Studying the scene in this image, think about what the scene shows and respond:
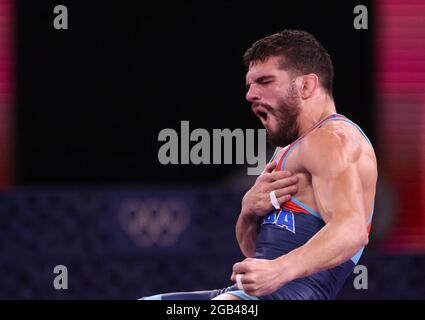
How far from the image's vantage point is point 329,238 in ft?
8.33

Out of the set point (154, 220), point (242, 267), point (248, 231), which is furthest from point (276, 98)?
point (154, 220)

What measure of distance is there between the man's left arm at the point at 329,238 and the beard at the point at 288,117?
1.07 ft

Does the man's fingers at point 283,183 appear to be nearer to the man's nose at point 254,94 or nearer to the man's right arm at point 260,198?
the man's right arm at point 260,198

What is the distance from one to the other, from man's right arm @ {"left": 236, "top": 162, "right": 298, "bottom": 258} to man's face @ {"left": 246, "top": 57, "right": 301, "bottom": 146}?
0.13 metres

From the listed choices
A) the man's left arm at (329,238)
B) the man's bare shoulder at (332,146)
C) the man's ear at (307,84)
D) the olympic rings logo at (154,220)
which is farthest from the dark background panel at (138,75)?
the man's left arm at (329,238)

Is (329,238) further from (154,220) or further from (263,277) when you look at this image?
(154,220)

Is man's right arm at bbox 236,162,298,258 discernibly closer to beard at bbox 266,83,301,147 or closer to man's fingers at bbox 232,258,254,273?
beard at bbox 266,83,301,147

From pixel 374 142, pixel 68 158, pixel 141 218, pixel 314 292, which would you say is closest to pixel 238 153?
pixel 141 218

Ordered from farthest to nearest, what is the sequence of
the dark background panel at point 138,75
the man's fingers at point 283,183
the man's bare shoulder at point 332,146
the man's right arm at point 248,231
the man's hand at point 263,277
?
the dark background panel at point 138,75, the man's right arm at point 248,231, the man's fingers at point 283,183, the man's bare shoulder at point 332,146, the man's hand at point 263,277

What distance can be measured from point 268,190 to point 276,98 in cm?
33

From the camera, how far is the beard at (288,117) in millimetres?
2930

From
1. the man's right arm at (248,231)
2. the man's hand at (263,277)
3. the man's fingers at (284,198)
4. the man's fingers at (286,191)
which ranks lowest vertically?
the man's hand at (263,277)

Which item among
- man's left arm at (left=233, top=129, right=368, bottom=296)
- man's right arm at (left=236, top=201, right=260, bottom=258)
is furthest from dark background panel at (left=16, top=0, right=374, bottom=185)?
man's left arm at (left=233, top=129, right=368, bottom=296)

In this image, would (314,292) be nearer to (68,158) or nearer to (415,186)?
(415,186)
